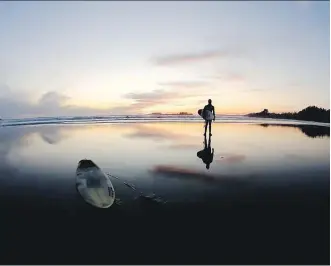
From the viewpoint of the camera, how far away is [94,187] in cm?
673

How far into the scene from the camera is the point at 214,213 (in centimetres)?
552

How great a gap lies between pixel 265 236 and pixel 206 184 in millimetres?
2767

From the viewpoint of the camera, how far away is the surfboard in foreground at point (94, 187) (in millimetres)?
6088

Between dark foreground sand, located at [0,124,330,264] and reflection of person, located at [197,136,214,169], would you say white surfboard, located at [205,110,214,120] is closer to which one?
reflection of person, located at [197,136,214,169]

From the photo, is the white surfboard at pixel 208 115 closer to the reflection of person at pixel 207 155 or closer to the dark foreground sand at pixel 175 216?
the reflection of person at pixel 207 155

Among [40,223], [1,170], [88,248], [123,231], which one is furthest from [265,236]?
[1,170]

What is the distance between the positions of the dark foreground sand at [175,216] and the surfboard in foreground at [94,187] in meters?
0.21

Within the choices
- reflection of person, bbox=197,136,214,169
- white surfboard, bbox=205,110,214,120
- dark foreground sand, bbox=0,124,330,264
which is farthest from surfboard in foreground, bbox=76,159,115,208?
white surfboard, bbox=205,110,214,120

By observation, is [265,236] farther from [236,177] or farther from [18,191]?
[18,191]

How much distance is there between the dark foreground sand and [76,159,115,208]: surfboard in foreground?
21cm

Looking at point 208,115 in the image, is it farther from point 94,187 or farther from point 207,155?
point 94,187

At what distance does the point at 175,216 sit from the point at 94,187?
231 cm

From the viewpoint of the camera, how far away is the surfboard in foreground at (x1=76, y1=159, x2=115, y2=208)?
6088 millimetres

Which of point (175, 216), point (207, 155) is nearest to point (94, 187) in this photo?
point (175, 216)
